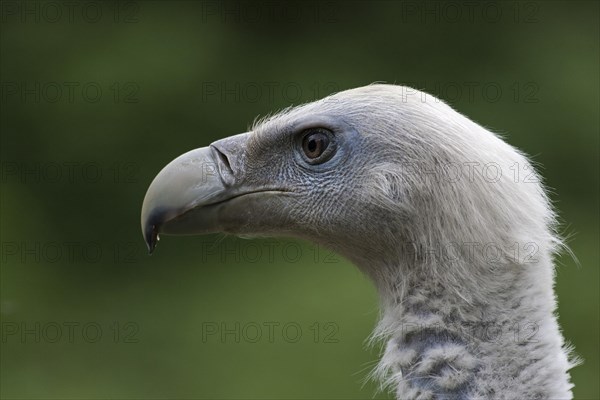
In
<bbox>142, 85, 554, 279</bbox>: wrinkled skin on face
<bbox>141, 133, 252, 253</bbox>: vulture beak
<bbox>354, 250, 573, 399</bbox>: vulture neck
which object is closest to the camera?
<bbox>354, 250, 573, 399</bbox>: vulture neck

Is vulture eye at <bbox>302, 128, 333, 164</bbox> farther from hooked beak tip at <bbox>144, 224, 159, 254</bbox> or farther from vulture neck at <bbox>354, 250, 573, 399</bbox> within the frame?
hooked beak tip at <bbox>144, 224, 159, 254</bbox>

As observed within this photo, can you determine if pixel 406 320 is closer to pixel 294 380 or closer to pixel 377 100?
pixel 377 100

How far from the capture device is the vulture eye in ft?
12.2

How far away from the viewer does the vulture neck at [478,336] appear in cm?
325

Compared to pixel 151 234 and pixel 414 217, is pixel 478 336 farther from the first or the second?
pixel 151 234

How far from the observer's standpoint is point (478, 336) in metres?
3.33

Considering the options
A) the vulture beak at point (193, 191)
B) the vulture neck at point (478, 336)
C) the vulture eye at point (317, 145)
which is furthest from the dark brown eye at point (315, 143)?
the vulture neck at point (478, 336)

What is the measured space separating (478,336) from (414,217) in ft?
1.55

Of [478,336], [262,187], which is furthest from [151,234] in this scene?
→ [478,336]

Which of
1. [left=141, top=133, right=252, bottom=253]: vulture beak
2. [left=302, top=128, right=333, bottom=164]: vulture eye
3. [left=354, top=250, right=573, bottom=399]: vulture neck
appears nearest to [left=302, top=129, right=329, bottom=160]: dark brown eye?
[left=302, top=128, right=333, bottom=164]: vulture eye

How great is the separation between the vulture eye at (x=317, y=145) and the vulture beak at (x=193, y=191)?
244 mm

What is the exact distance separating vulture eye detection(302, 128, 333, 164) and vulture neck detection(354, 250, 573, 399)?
487mm

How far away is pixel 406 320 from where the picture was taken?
350cm

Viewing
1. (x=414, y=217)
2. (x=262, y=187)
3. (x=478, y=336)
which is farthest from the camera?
(x=262, y=187)
